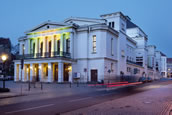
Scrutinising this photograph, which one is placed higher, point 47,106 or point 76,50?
point 76,50

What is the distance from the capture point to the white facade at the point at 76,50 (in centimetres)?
3766

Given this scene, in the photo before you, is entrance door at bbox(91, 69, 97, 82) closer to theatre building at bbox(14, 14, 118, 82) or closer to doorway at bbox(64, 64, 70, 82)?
theatre building at bbox(14, 14, 118, 82)

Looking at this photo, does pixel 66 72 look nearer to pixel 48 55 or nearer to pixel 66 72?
pixel 66 72

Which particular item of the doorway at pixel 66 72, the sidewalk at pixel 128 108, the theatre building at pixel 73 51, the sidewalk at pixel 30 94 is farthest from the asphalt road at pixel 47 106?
the doorway at pixel 66 72

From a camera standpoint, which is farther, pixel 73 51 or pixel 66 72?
pixel 66 72

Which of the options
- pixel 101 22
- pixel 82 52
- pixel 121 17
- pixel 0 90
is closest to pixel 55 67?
pixel 82 52

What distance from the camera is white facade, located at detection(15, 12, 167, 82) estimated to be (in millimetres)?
37656

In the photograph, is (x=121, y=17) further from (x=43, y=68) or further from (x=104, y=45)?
(x=43, y=68)

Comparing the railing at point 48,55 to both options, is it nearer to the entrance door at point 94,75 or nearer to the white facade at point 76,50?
the white facade at point 76,50

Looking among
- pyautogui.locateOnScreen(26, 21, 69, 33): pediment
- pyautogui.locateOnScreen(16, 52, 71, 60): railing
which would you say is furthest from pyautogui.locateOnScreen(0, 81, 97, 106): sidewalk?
pyautogui.locateOnScreen(26, 21, 69, 33): pediment

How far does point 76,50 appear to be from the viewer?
40.0 meters

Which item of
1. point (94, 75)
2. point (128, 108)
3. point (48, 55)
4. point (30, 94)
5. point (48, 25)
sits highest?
point (48, 25)

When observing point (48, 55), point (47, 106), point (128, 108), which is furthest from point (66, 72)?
point (128, 108)

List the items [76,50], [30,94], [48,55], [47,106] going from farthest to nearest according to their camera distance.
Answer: [48,55]
[76,50]
[30,94]
[47,106]
